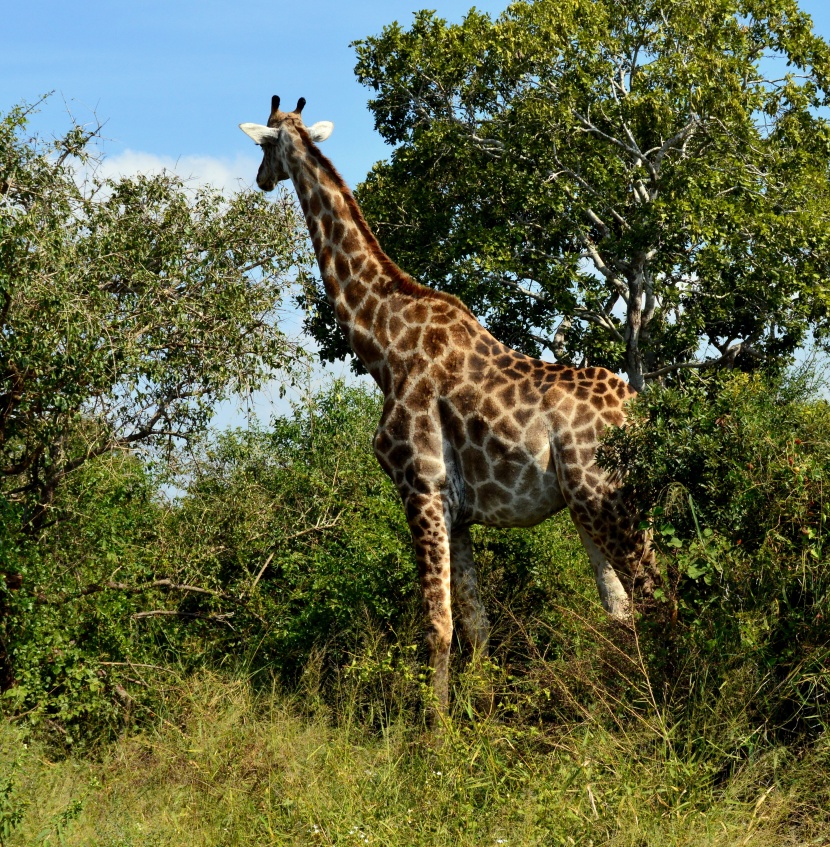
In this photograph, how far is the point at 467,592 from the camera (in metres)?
8.68

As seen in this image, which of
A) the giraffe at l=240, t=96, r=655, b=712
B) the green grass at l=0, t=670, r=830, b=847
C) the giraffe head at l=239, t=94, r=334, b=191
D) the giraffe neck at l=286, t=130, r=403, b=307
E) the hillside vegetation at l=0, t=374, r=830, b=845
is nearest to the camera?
the green grass at l=0, t=670, r=830, b=847

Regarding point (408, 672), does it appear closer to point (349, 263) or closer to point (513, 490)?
point (513, 490)

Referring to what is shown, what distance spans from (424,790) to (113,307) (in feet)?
15.7

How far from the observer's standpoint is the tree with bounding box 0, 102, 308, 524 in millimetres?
8305

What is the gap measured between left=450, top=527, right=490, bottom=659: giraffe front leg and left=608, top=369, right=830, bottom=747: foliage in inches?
67.7

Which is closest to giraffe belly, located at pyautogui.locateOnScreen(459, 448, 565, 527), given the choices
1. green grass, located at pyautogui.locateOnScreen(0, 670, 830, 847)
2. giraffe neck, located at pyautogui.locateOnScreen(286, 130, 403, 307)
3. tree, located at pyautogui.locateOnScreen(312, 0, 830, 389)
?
green grass, located at pyautogui.locateOnScreen(0, 670, 830, 847)

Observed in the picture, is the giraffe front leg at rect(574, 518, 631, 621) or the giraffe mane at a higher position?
the giraffe mane

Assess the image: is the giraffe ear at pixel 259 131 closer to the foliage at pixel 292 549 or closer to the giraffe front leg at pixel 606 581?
the foliage at pixel 292 549

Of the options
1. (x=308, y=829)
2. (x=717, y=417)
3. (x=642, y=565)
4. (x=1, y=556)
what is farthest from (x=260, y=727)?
(x=717, y=417)

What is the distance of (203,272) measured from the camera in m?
9.34

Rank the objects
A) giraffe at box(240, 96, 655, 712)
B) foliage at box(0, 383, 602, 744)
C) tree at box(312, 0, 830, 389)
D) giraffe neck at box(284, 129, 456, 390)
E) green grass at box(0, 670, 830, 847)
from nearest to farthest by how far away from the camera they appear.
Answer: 1. green grass at box(0, 670, 830, 847)
2. giraffe at box(240, 96, 655, 712)
3. foliage at box(0, 383, 602, 744)
4. giraffe neck at box(284, 129, 456, 390)
5. tree at box(312, 0, 830, 389)

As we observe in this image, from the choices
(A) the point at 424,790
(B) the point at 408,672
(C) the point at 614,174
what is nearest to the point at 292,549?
(B) the point at 408,672

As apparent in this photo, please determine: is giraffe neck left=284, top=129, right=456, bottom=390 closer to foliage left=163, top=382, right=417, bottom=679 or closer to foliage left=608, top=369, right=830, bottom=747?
foliage left=163, top=382, right=417, bottom=679

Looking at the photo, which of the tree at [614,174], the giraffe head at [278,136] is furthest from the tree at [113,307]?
the tree at [614,174]
